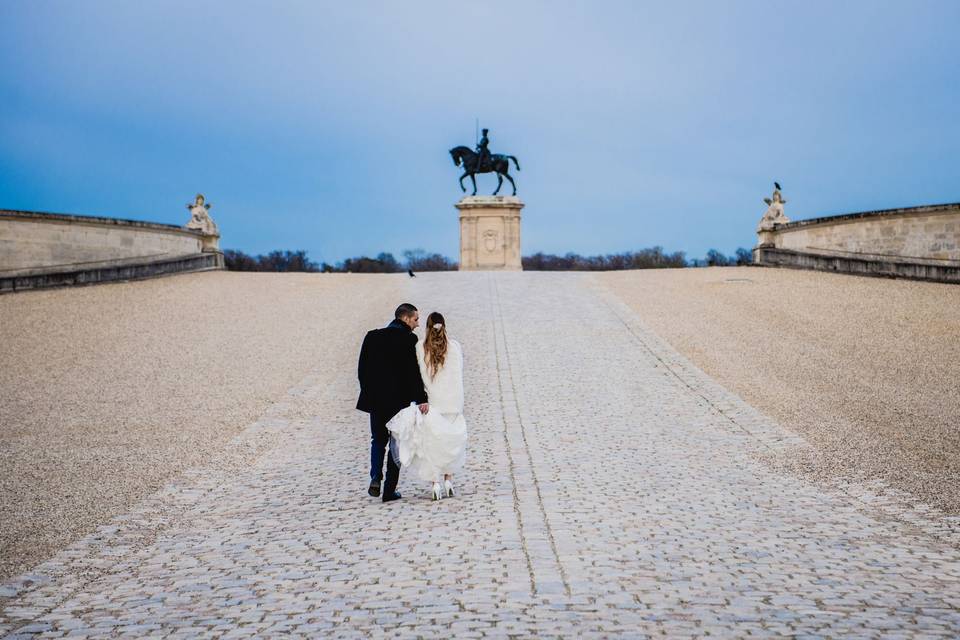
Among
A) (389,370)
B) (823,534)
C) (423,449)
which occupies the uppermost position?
(389,370)

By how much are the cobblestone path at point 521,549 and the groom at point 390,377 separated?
0.69m

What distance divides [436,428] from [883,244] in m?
21.8

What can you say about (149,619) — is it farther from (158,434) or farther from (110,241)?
(110,241)

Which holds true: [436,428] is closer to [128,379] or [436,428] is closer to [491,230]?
[128,379]

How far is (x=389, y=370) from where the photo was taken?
722 cm

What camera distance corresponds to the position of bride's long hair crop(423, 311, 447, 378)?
7.18 meters

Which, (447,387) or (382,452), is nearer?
(447,387)

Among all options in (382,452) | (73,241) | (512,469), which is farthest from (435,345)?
(73,241)

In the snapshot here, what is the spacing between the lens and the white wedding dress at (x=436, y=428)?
7.12m

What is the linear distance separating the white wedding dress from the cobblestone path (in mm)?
389

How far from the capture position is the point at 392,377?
7.21 m

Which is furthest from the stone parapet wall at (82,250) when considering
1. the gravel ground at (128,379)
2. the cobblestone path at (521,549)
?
the cobblestone path at (521,549)

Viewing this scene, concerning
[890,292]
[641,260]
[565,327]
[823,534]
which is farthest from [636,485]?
[641,260]

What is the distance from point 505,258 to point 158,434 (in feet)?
83.0
